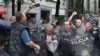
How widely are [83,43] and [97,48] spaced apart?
609 mm

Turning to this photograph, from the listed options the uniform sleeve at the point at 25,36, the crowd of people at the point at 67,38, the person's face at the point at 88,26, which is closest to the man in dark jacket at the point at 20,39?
the uniform sleeve at the point at 25,36

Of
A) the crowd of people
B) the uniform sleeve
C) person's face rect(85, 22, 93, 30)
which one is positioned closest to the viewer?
the uniform sleeve

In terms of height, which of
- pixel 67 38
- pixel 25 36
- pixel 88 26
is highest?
pixel 25 36

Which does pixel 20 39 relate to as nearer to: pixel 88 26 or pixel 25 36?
pixel 25 36

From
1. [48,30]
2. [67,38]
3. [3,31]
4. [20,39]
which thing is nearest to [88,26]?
[67,38]

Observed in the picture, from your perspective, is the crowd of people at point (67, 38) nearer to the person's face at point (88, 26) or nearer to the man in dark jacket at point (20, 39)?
the person's face at point (88, 26)

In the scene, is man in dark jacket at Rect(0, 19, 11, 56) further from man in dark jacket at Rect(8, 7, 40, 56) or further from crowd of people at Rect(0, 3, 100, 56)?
crowd of people at Rect(0, 3, 100, 56)

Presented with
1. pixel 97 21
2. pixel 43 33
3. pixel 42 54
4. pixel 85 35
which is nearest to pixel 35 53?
pixel 42 54

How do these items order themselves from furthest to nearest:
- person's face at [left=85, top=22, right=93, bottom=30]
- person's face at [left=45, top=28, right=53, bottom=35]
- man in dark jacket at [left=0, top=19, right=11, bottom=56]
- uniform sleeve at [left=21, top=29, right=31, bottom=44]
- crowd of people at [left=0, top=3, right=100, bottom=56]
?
person's face at [left=85, top=22, right=93, bottom=30] < person's face at [left=45, top=28, right=53, bottom=35] < crowd of people at [left=0, top=3, right=100, bottom=56] < uniform sleeve at [left=21, top=29, right=31, bottom=44] < man in dark jacket at [left=0, top=19, right=11, bottom=56]

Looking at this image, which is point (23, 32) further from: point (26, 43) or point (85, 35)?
point (85, 35)

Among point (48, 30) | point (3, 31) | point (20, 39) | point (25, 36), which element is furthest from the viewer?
point (48, 30)

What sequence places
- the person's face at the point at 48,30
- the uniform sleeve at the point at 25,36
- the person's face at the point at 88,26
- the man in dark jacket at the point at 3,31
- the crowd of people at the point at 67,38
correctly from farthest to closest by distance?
the person's face at the point at 88,26
the person's face at the point at 48,30
the crowd of people at the point at 67,38
the uniform sleeve at the point at 25,36
the man in dark jacket at the point at 3,31

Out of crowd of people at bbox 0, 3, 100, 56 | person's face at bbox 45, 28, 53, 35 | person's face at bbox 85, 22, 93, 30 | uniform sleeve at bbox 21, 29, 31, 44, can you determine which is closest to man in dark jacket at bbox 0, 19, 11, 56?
uniform sleeve at bbox 21, 29, 31, 44

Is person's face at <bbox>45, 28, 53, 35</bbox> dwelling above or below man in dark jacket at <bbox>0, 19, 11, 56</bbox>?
below
